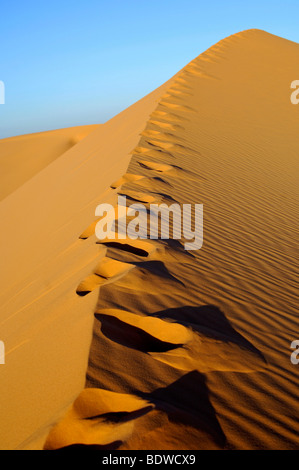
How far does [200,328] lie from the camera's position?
2.27 m

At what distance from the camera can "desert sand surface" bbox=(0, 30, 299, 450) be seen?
5.38ft

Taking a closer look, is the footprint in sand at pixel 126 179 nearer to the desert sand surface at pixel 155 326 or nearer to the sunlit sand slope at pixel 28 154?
the desert sand surface at pixel 155 326

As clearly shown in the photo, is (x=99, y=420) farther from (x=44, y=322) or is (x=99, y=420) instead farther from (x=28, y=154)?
(x=28, y=154)

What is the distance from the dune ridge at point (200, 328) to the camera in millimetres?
1624

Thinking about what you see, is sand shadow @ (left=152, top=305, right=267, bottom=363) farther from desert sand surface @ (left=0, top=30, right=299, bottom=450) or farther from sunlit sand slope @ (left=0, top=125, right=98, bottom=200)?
sunlit sand slope @ (left=0, top=125, right=98, bottom=200)

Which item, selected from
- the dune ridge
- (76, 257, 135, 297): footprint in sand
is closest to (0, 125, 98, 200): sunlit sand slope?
the dune ridge

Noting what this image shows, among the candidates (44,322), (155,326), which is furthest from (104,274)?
(155,326)

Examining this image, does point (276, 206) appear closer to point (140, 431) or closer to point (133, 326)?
point (133, 326)

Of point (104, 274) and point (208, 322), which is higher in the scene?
point (104, 274)

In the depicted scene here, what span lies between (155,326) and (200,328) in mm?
264

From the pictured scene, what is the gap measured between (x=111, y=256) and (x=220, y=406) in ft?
4.64

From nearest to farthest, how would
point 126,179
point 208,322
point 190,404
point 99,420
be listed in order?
point 99,420
point 190,404
point 208,322
point 126,179
